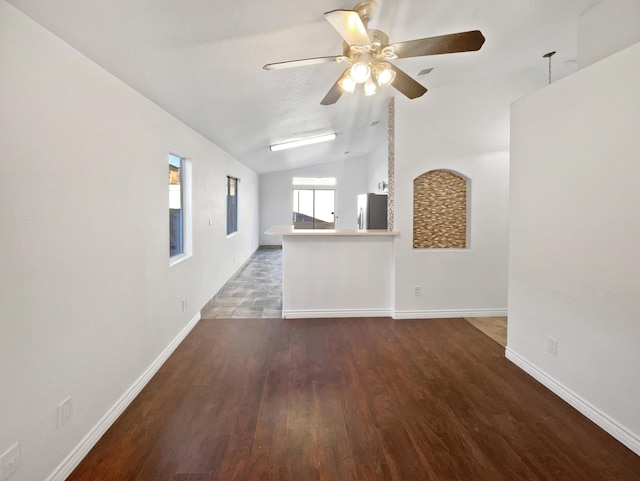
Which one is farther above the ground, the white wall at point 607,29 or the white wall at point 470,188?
the white wall at point 607,29

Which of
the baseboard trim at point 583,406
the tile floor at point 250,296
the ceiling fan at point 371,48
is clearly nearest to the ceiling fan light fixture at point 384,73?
the ceiling fan at point 371,48

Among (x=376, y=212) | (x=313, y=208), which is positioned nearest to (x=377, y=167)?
(x=313, y=208)

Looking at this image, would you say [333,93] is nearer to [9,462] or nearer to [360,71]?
[360,71]

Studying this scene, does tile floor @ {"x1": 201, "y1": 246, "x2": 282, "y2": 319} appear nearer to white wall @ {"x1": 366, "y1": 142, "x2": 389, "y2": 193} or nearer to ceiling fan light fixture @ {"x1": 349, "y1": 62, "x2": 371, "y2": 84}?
ceiling fan light fixture @ {"x1": 349, "y1": 62, "x2": 371, "y2": 84}

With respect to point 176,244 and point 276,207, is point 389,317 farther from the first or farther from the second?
point 276,207

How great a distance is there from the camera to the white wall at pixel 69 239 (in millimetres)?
1301

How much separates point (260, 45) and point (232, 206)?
4614 millimetres

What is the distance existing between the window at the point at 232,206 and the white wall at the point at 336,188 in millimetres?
3304

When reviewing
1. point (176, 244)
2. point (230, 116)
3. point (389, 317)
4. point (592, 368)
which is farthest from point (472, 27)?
point (176, 244)

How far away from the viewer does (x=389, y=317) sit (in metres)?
4.08

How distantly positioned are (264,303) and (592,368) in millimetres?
3580

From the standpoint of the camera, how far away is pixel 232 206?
647 cm

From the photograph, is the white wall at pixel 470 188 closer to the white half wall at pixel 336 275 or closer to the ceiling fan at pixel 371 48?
the white half wall at pixel 336 275

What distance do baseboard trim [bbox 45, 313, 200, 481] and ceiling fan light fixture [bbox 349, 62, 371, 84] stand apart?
8.22 ft
